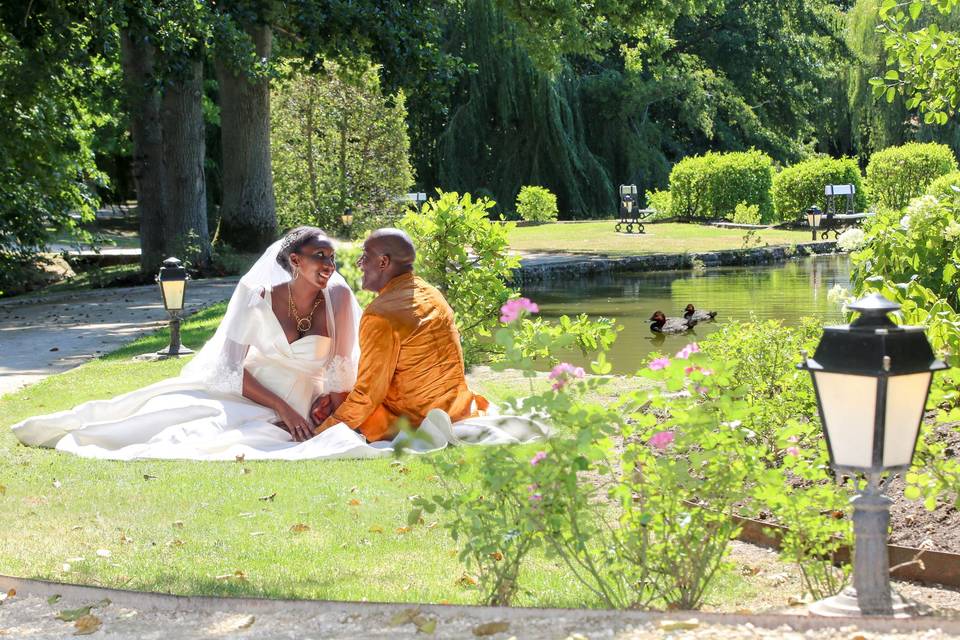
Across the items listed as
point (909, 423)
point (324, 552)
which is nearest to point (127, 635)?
point (324, 552)

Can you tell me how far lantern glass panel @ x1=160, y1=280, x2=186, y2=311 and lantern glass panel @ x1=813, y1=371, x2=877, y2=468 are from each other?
8.14m

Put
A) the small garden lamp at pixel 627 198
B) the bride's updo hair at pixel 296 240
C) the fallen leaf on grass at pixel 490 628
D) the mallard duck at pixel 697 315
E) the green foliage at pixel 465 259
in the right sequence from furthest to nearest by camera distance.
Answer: the small garden lamp at pixel 627 198
the mallard duck at pixel 697 315
the green foliage at pixel 465 259
the bride's updo hair at pixel 296 240
the fallen leaf on grass at pixel 490 628

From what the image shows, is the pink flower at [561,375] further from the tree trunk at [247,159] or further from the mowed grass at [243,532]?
the tree trunk at [247,159]

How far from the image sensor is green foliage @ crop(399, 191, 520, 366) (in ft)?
33.8

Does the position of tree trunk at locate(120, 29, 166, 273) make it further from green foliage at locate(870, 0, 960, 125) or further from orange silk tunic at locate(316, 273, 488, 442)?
green foliage at locate(870, 0, 960, 125)

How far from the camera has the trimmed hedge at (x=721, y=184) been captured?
3484 centimetres

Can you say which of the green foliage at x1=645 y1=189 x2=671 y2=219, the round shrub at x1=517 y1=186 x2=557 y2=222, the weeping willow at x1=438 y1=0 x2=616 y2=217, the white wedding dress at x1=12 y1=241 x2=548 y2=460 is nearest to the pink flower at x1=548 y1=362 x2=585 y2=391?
the white wedding dress at x1=12 y1=241 x2=548 y2=460

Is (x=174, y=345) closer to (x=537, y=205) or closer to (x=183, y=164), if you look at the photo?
(x=183, y=164)

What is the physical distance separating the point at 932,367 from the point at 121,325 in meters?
12.7

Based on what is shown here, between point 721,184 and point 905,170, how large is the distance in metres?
5.59

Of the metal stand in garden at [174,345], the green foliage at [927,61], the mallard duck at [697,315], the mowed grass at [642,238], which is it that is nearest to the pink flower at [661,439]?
the green foliage at [927,61]

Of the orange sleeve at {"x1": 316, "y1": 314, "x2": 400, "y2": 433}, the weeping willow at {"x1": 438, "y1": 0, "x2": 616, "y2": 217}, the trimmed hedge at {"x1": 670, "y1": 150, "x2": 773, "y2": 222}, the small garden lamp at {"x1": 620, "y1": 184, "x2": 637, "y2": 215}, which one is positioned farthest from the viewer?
the weeping willow at {"x1": 438, "y1": 0, "x2": 616, "y2": 217}

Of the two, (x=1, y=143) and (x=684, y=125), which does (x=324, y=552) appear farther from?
(x=684, y=125)

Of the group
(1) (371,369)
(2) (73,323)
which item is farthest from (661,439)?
(2) (73,323)
